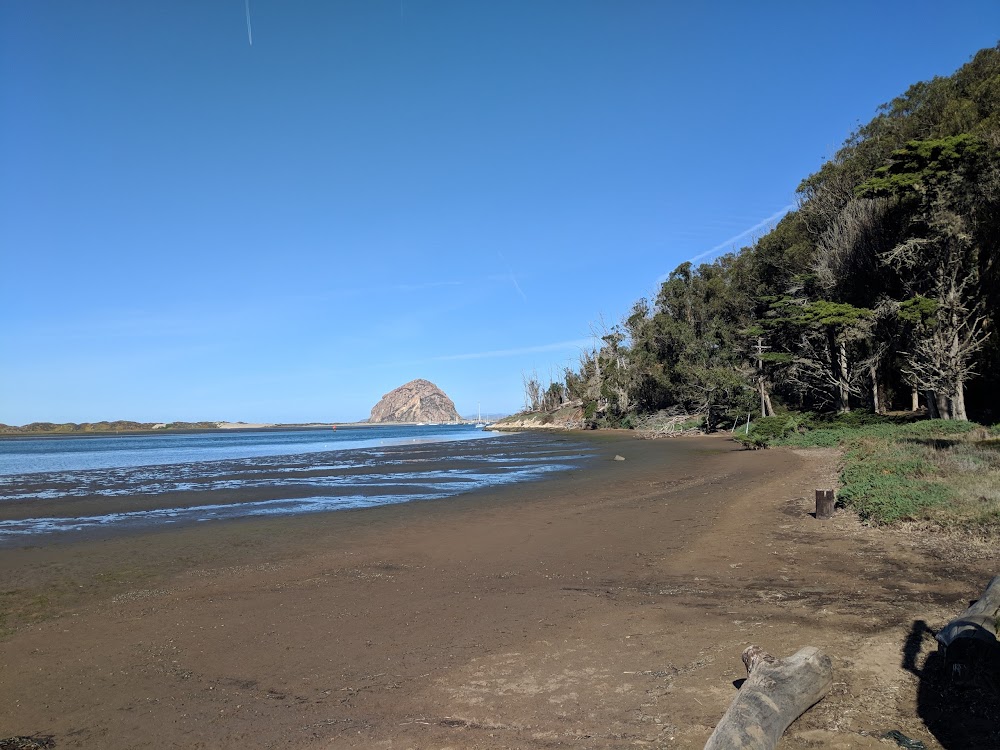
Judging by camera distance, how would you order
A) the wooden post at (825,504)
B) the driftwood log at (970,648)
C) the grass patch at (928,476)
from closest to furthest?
1. the driftwood log at (970,648)
2. the grass patch at (928,476)
3. the wooden post at (825,504)

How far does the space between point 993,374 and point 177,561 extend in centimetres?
3234

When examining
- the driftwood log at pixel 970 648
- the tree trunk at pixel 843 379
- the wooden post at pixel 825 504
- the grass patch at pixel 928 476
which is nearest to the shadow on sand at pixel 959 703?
the driftwood log at pixel 970 648

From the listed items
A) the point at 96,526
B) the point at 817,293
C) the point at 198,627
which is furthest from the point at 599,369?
the point at 198,627

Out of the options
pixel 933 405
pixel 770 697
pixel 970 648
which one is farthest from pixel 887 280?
pixel 770 697

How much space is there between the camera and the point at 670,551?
973 cm

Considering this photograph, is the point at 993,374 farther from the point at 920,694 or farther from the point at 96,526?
the point at 96,526

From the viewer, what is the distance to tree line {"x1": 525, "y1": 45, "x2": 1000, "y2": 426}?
24.1 m

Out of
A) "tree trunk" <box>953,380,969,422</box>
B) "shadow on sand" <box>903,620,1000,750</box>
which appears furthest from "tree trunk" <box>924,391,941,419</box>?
"shadow on sand" <box>903,620,1000,750</box>

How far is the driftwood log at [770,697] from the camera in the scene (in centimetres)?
→ 375

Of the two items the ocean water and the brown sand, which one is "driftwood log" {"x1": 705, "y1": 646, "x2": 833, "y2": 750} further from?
the ocean water

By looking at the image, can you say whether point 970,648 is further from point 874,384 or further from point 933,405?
point 874,384

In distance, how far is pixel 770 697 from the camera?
4008 mm

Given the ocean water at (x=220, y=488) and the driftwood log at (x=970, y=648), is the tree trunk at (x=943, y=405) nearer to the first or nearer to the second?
the ocean water at (x=220, y=488)

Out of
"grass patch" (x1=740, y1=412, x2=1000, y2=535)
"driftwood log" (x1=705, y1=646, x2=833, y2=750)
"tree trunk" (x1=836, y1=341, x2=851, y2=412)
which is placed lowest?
"driftwood log" (x1=705, y1=646, x2=833, y2=750)
